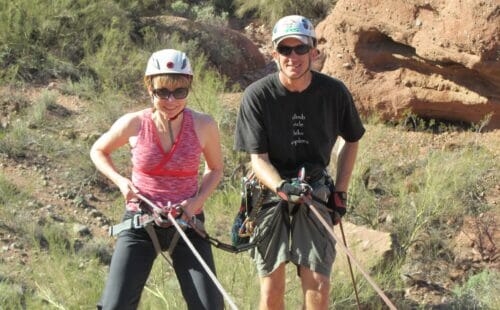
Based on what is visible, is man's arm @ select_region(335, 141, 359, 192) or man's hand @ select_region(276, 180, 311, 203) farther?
man's arm @ select_region(335, 141, 359, 192)

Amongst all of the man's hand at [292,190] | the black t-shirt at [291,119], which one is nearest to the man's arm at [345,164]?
the black t-shirt at [291,119]

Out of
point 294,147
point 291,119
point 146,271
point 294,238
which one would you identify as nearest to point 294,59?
point 291,119

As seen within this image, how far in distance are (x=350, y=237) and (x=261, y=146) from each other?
2130mm

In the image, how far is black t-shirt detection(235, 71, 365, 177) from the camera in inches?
150

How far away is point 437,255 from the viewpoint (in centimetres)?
646

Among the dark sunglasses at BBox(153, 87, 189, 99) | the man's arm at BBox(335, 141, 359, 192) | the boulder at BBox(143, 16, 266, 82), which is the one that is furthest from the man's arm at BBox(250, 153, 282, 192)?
the boulder at BBox(143, 16, 266, 82)

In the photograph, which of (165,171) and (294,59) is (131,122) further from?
(294,59)

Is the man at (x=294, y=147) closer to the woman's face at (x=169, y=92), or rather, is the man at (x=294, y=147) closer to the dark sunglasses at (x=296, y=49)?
the dark sunglasses at (x=296, y=49)

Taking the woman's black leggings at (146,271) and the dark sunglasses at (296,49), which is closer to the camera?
the woman's black leggings at (146,271)

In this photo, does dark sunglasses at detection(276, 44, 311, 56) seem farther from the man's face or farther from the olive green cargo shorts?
the olive green cargo shorts

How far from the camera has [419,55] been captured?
7852 mm

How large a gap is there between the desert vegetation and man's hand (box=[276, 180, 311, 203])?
1.05 metres

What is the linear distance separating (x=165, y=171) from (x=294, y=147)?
69 centimetres

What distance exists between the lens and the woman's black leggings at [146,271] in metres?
3.38
